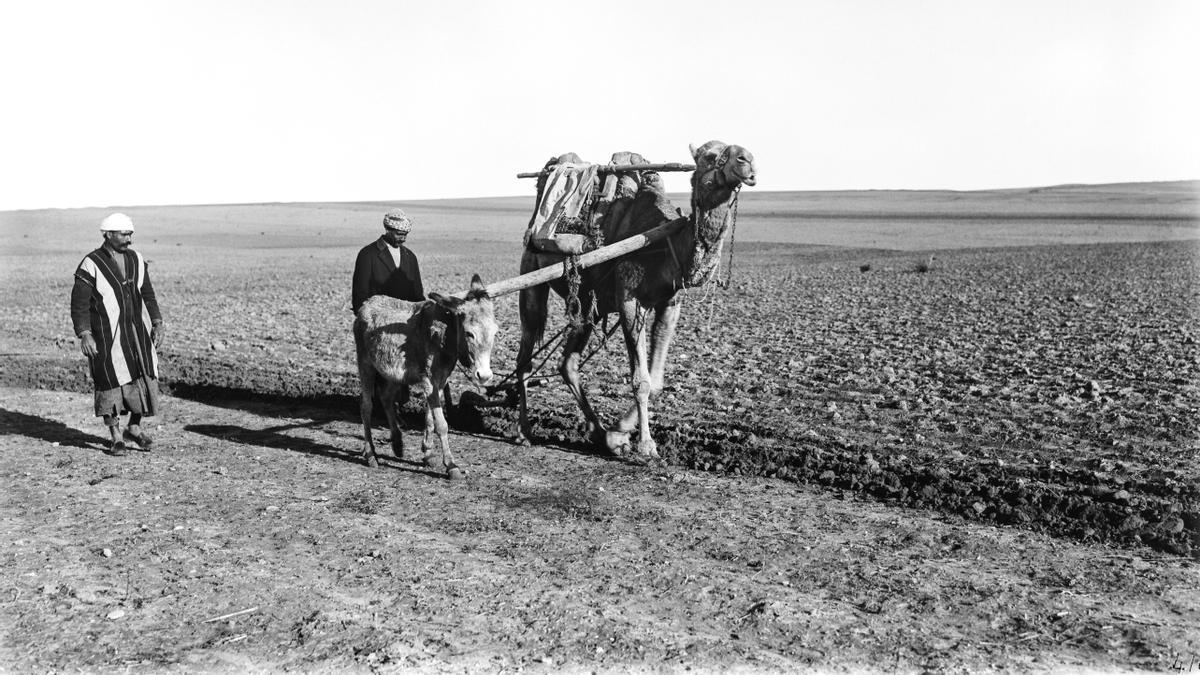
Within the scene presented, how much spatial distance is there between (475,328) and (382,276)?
6.72 feet

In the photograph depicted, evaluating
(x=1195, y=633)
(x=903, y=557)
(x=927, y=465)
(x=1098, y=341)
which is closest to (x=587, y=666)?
(x=903, y=557)

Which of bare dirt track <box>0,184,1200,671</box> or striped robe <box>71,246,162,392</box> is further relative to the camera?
striped robe <box>71,246,162,392</box>

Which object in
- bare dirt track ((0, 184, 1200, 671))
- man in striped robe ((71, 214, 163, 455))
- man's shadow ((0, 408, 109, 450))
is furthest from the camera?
man's shadow ((0, 408, 109, 450))

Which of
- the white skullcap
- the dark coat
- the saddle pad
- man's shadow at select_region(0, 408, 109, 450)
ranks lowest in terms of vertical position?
man's shadow at select_region(0, 408, 109, 450)

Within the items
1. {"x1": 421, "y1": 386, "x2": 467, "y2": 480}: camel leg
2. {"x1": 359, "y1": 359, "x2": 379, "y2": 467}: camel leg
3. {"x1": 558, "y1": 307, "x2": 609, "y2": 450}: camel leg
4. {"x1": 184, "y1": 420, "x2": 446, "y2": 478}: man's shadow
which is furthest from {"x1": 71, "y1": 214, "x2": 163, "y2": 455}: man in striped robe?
{"x1": 558, "y1": 307, "x2": 609, "y2": 450}: camel leg

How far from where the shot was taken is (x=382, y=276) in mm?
9461

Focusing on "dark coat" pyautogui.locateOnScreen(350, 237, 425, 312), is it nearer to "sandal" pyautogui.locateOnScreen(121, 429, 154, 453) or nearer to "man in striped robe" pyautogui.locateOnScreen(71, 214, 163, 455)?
"man in striped robe" pyautogui.locateOnScreen(71, 214, 163, 455)

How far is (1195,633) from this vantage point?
16.6 ft

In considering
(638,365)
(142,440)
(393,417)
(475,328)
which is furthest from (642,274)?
(142,440)

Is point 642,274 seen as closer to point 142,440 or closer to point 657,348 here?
point 657,348

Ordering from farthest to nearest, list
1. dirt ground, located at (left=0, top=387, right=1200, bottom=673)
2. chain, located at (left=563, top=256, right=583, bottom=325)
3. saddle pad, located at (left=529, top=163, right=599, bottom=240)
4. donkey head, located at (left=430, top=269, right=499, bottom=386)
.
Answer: saddle pad, located at (left=529, top=163, right=599, bottom=240) → chain, located at (left=563, top=256, right=583, bottom=325) → donkey head, located at (left=430, top=269, right=499, bottom=386) → dirt ground, located at (left=0, top=387, right=1200, bottom=673)

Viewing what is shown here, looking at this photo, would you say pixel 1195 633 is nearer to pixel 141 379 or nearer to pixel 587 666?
pixel 587 666

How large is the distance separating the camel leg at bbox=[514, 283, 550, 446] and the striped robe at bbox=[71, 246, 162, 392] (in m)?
3.63

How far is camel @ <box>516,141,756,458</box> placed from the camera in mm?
8422
